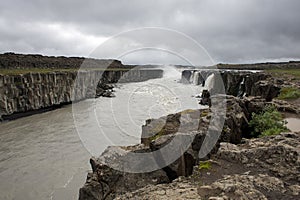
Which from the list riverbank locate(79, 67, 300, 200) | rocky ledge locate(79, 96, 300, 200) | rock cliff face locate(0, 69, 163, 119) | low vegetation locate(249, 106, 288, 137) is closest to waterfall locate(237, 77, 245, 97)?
low vegetation locate(249, 106, 288, 137)

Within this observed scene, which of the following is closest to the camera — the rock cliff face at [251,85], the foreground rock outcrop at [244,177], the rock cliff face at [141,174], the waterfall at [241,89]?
the foreground rock outcrop at [244,177]

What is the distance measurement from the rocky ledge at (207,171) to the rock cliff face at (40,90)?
120 ft

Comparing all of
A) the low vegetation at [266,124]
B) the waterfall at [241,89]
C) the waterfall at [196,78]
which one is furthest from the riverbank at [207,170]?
the waterfall at [196,78]

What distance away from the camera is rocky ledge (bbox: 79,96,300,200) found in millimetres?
7492

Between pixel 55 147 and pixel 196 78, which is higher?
pixel 196 78

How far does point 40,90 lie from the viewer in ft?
167

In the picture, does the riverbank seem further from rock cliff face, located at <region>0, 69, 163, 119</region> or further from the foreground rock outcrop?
rock cliff face, located at <region>0, 69, 163, 119</region>

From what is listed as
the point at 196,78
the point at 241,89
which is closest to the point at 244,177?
the point at 241,89

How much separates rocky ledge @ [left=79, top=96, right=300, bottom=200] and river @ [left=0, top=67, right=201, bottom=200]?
7.26 m

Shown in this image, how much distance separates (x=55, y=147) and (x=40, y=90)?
26.6 m

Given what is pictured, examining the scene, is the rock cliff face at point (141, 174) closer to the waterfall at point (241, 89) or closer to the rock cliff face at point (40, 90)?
the waterfall at point (241, 89)

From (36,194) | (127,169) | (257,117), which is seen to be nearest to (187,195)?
(127,169)

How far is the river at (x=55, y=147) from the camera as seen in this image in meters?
19.0

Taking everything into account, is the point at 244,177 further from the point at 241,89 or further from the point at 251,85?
the point at 241,89
